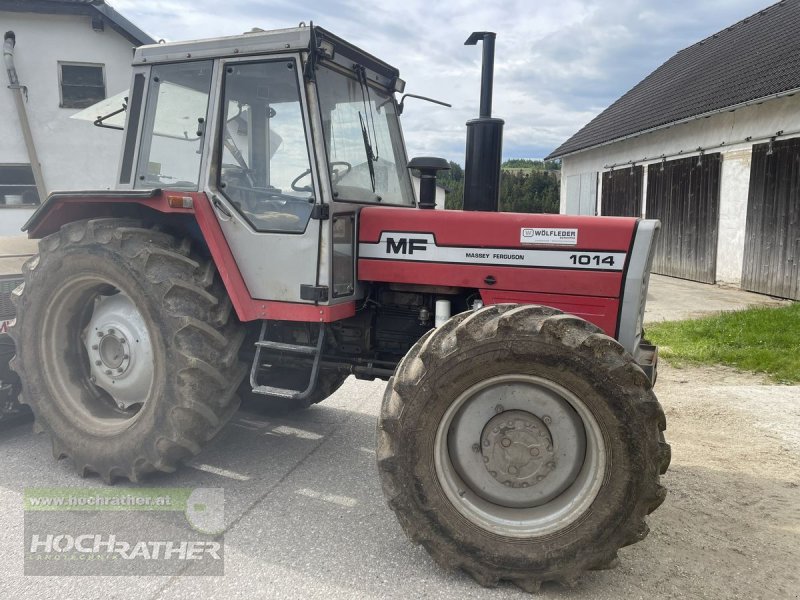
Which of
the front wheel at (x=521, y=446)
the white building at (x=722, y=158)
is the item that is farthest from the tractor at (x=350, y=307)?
the white building at (x=722, y=158)

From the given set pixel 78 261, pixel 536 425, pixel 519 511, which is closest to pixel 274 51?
pixel 78 261

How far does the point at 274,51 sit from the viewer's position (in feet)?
10.8

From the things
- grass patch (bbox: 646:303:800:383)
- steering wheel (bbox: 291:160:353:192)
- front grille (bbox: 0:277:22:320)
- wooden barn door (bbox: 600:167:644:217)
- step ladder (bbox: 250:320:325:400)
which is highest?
wooden barn door (bbox: 600:167:644:217)

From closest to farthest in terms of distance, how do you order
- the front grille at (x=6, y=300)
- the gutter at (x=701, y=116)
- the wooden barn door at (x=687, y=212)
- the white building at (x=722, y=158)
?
the front grille at (x=6, y=300), the gutter at (x=701, y=116), the white building at (x=722, y=158), the wooden barn door at (x=687, y=212)

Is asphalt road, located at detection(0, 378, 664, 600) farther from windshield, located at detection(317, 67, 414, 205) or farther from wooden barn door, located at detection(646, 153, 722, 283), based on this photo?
wooden barn door, located at detection(646, 153, 722, 283)

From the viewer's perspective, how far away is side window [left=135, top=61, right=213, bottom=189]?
11.6 feet

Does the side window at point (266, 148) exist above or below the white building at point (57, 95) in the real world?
below

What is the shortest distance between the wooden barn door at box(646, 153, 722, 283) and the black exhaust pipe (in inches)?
431

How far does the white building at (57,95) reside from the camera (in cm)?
1170

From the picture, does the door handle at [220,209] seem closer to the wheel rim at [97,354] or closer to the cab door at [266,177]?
the cab door at [266,177]

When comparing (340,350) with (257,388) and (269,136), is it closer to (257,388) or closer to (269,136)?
(257,388)

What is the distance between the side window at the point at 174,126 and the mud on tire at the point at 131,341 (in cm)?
41

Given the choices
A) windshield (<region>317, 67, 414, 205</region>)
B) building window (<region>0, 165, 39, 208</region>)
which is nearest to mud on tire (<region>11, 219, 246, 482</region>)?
windshield (<region>317, 67, 414, 205</region>)

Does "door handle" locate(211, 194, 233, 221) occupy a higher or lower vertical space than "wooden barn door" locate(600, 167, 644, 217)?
lower
